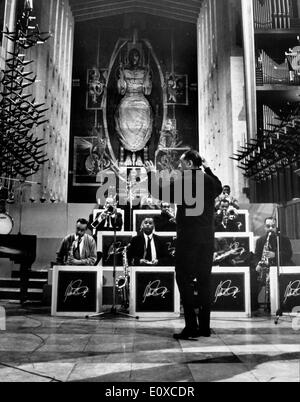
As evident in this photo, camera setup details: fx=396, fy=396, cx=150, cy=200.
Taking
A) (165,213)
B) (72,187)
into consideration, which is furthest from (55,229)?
(72,187)

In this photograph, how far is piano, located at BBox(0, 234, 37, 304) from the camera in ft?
22.2

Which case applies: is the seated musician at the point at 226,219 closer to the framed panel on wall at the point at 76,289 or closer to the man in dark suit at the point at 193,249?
the framed panel on wall at the point at 76,289

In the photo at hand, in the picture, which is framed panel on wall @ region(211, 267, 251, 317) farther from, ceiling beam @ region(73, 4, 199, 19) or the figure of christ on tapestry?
ceiling beam @ region(73, 4, 199, 19)

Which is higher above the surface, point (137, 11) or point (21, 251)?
point (137, 11)

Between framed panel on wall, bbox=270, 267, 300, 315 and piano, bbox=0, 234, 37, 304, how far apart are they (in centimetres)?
414

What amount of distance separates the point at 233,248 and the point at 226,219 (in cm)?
144

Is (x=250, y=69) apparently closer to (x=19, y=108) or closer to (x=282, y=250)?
(x=282, y=250)

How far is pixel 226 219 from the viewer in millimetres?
8414

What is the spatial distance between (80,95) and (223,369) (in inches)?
809

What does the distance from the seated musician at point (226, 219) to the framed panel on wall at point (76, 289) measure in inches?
127

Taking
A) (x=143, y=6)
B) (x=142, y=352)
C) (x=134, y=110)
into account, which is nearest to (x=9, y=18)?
(x=134, y=110)

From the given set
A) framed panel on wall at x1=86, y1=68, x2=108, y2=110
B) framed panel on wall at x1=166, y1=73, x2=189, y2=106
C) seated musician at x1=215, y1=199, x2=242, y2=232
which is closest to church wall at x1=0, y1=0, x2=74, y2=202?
framed panel on wall at x1=86, y1=68, x2=108, y2=110

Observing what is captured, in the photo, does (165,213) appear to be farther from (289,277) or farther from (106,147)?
(106,147)

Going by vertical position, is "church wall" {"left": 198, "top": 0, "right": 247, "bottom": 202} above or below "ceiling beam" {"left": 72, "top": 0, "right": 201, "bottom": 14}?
below
